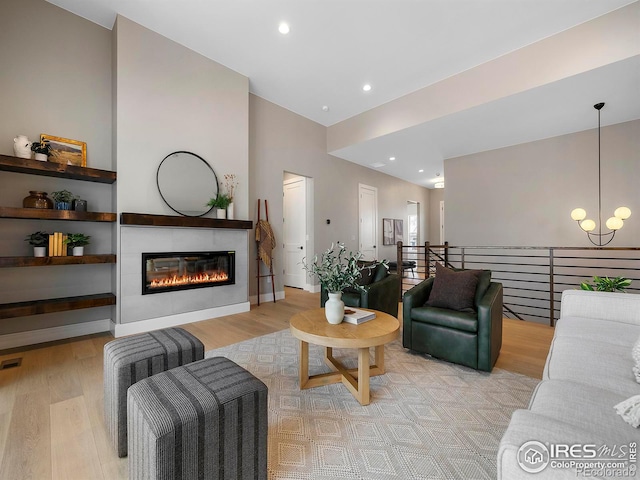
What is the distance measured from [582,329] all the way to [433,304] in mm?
1142

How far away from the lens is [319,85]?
14.7 ft

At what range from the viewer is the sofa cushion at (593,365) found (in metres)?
1.19

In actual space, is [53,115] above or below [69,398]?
above

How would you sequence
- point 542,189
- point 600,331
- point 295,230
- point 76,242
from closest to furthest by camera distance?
point 600,331 → point 76,242 → point 542,189 → point 295,230

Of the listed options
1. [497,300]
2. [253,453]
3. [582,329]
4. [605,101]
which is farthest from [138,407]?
[605,101]

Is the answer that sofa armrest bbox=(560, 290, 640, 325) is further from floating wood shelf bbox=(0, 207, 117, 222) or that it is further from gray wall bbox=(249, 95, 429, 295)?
floating wood shelf bbox=(0, 207, 117, 222)

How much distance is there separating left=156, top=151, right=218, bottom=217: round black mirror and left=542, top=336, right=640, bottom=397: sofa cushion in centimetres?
383

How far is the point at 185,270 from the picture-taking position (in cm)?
371

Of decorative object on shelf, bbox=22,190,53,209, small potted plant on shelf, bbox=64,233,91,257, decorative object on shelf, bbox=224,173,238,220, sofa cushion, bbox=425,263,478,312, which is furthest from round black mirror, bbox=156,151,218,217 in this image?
sofa cushion, bbox=425,263,478,312

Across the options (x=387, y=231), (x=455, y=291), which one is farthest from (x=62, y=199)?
(x=387, y=231)

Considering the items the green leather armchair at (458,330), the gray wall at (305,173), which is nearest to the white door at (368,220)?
the gray wall at (305,173)

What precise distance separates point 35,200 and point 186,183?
1.45m

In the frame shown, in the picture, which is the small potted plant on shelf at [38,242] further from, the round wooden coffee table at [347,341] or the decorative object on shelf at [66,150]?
the round wooden coffee table at [347,341]

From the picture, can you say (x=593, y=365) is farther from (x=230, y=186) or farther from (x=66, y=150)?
(x=66, y=150)
